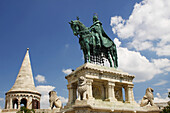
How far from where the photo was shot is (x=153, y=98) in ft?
72.6

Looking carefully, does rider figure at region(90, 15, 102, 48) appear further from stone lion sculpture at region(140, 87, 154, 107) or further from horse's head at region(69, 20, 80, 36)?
stone lion sculpture at region(140, 87, 154, 107)

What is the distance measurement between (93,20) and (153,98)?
12.2 meters

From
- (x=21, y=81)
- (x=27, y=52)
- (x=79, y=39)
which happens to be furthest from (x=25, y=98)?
(x=79, y=39)

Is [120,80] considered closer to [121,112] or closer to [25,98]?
[121,112]

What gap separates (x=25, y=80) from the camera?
45.2 m

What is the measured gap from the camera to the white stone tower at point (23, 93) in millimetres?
42281

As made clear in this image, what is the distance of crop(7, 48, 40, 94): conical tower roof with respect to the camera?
143 feet

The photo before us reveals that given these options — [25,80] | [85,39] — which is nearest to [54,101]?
[85,39]

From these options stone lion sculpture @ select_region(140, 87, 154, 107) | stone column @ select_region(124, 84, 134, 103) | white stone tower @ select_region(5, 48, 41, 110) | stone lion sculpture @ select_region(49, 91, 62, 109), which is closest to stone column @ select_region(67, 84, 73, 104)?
stone lion sculpture @ select_region(49, 91, 62, 109)

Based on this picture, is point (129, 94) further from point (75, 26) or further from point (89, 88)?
point (75, 26)

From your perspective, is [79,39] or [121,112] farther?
Result: [79,39]

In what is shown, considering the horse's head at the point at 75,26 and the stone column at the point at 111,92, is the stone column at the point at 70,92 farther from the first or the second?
the horse's head at the point at 75,26

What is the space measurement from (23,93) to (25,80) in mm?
3616

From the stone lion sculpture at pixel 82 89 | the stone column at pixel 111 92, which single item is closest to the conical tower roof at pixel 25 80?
the stone column at pixel 111 92
